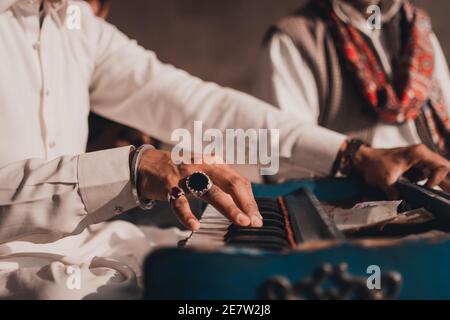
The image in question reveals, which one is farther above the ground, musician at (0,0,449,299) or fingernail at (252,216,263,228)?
musician at (0,0,449,299)

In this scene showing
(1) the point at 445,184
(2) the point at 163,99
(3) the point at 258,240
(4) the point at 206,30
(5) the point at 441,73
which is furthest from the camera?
(4) the point at 206,30

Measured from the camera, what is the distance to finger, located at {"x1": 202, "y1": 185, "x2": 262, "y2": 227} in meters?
0.56

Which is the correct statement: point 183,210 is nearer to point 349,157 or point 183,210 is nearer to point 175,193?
point 175,193

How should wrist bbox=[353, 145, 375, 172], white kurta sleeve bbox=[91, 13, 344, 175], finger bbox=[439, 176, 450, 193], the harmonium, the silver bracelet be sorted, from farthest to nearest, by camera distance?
white kurta sleeve bbox=[91, 13, 344, 175]
wrist bbox=[353, 145, 375, 172]
finger bbox=[439, 176, 450, 193]
the silver bracelet
the harmonium

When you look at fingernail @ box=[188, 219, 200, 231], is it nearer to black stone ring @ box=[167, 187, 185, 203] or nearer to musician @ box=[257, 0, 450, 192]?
black stone ring @ box=[167, 187, 185, 203]

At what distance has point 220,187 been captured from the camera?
60 cm

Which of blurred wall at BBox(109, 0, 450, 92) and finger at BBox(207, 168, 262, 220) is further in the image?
blurred wall at BBox(109, 0, 450, 92)

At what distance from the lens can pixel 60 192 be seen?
2.12 feet

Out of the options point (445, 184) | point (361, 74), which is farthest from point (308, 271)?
point (361, 74)

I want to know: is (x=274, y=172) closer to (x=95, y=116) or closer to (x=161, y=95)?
(x=161, y=95)

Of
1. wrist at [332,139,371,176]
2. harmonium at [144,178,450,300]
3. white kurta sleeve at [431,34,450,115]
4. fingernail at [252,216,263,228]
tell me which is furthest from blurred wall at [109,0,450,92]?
harmonium at [144,178,450,300]

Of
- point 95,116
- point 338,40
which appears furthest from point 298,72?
point 95,116

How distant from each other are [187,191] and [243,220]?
2.6 inches

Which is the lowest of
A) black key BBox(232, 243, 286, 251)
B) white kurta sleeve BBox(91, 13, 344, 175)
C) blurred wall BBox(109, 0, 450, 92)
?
black key BBox(232, 243, 286, 251)
